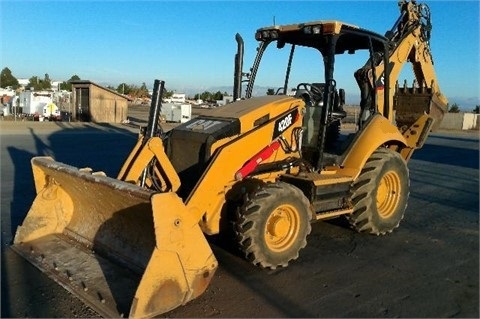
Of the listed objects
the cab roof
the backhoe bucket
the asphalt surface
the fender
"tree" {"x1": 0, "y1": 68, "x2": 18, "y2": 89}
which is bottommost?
the asphalt surface

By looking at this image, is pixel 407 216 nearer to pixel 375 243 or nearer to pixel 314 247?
pixel 375 243

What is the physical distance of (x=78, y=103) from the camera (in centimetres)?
3216

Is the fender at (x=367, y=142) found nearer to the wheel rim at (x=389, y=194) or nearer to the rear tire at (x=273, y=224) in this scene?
the wheel rim at (x=389, y=194)

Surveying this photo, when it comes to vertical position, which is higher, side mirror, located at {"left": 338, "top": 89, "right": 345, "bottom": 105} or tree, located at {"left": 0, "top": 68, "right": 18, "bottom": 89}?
tree, located at {"left": 0, "top": 68, "right": 18, "bottom": 89}

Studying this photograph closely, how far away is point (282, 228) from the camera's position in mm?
4914

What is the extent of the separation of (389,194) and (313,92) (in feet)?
6.00

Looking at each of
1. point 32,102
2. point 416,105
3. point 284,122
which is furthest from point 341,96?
point 32,102

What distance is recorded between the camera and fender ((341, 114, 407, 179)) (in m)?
5.99

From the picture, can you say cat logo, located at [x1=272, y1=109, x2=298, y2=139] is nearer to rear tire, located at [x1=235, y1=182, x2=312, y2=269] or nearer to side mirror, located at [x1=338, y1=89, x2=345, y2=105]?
rear tire, located at [x1=235, y1=182, x2=312, y2=269]

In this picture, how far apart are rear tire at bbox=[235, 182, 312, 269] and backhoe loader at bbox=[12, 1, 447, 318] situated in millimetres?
12

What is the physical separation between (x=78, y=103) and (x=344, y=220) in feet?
94.6

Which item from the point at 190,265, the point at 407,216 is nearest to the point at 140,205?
the point at 190,265

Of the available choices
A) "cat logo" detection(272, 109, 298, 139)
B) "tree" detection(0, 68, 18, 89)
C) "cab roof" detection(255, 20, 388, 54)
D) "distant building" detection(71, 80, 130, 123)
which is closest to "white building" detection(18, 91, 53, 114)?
"distant building" detection(71, 80, 130, 123)

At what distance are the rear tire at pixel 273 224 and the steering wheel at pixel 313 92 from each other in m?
1.75
